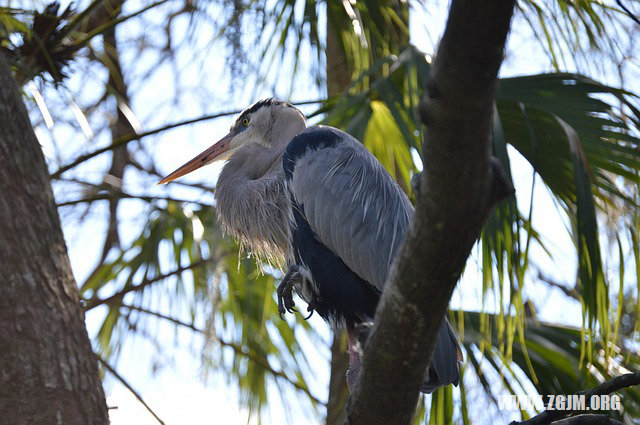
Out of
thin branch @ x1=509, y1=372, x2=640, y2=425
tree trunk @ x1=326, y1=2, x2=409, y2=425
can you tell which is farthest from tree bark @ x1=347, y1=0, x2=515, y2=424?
tree trunk @ x1=326, y1=2, x2=409, y2=425

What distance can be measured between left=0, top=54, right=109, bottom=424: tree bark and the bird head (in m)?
1.67

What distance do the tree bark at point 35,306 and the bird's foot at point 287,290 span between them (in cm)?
96

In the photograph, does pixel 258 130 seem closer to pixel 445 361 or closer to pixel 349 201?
pixel 349 201

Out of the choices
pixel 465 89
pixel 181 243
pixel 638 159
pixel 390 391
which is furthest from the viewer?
pixel 181 243

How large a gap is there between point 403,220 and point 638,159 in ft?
2.67

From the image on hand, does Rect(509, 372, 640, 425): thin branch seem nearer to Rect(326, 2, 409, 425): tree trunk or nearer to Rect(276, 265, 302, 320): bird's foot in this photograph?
Rect(276, 265, 302, 320): bird's foot

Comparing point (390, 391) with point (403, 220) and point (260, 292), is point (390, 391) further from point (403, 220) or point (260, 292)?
point (260, 292)

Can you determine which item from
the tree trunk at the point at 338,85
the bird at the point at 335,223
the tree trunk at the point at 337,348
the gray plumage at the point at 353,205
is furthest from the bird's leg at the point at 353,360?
the tree trunk at the point at 338,85

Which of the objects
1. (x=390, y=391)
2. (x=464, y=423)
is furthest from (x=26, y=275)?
(x=464, y=423)

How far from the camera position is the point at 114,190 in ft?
14.0

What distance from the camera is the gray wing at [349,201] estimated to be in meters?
3.06

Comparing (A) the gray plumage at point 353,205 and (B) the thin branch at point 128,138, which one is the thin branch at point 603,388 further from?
(B) the thin branch at point 128,138

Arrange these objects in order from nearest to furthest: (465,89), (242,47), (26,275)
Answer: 1. (465,89)
2. (26,275)
3. (242,47)

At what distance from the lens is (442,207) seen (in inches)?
59.7
